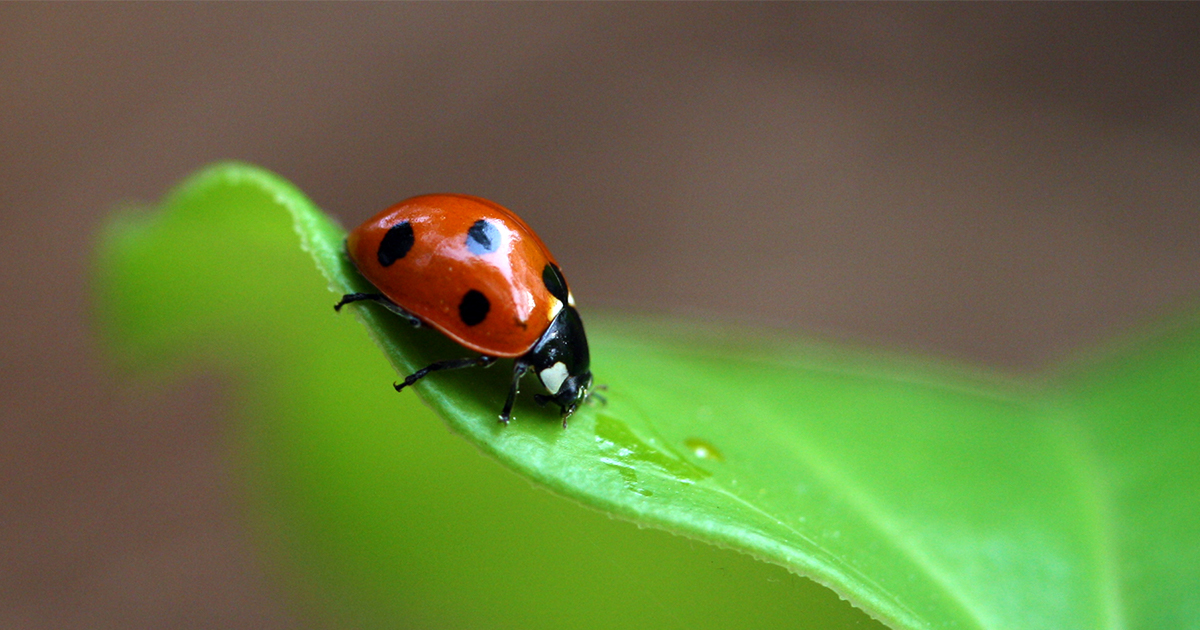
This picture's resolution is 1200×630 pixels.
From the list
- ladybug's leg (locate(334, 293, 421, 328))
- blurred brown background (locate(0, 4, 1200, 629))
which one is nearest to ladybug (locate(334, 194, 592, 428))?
ladybug's leg (locate(334, 293, 421, 328))

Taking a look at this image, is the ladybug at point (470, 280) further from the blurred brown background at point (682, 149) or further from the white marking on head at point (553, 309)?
the blurred brown background at point (682, 149)

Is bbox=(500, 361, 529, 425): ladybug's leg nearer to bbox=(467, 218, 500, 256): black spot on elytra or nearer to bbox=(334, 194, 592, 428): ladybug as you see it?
bbox=(334, 194, 592, 428): ladybug

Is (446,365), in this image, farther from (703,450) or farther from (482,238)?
(703,450)

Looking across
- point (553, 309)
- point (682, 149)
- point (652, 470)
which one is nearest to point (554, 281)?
point (553, 309)

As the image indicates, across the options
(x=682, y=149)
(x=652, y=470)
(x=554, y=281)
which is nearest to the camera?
(x=652, y=470)

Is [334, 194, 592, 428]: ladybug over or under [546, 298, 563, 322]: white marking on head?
under
